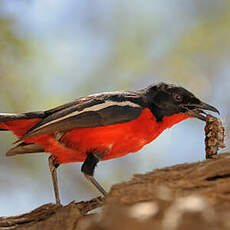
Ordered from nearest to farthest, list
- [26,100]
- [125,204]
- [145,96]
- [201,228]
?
[201,228], [125,204], [145,96], [26,100]

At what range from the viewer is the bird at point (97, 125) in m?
5.27

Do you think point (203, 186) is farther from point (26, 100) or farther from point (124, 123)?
point (26, 100)

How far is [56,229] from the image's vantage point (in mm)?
4391

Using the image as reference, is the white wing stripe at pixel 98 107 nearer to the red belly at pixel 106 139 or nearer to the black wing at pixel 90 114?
the black wing at pixel 90 114

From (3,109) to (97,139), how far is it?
8.33ft

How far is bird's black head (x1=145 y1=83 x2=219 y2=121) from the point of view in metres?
5.70

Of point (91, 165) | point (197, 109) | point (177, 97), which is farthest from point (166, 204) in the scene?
point (177, 97)

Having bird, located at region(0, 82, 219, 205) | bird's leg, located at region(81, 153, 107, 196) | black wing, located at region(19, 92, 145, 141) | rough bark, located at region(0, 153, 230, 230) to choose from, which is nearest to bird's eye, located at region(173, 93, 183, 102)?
bird, located at region(0, 82, 219, 205)

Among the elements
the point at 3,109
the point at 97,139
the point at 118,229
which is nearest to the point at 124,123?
the point at 97,139

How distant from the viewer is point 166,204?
12.0ft

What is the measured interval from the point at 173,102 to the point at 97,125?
39.5 inches

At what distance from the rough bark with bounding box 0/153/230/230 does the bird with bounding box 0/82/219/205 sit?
907 millimetres

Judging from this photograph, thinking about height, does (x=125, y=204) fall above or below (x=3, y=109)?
below

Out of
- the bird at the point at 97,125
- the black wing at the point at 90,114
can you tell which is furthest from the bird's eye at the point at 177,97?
the black wing at the point at 90,114
